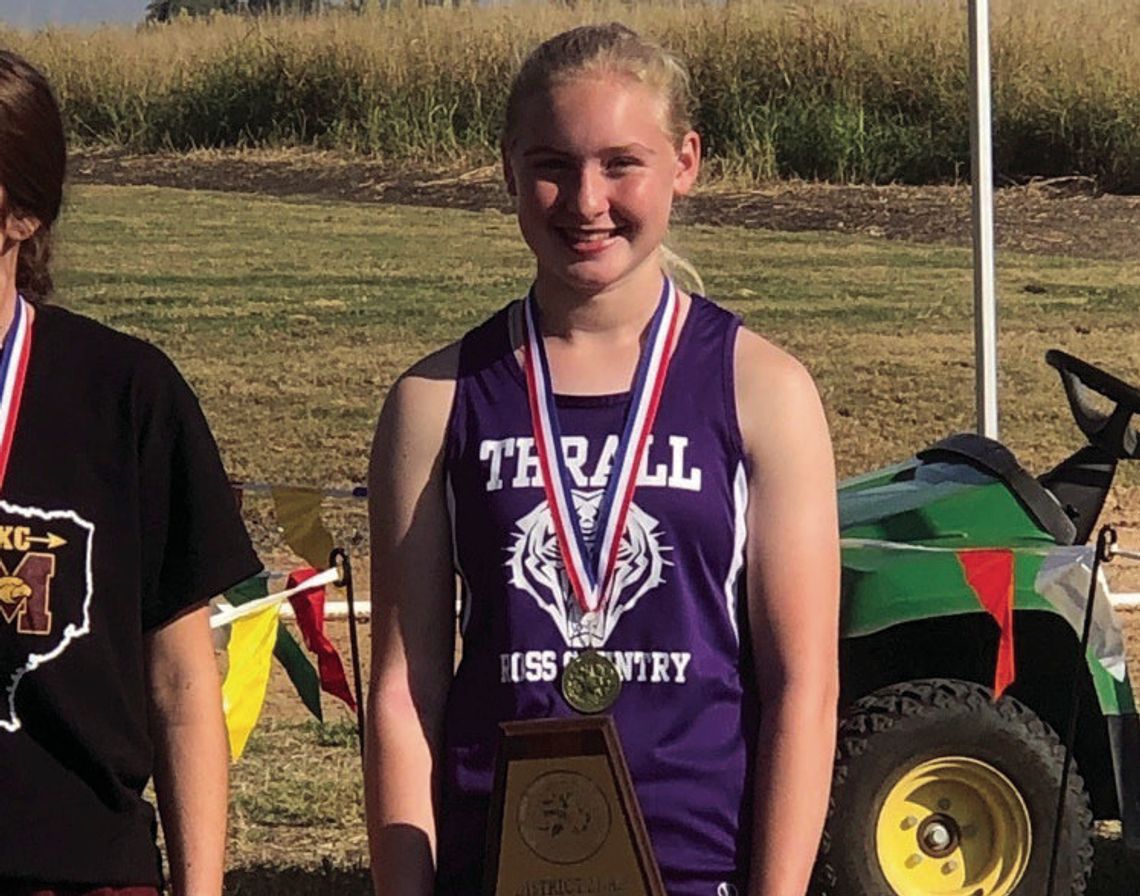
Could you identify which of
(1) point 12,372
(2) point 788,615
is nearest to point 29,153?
(1) point 12,372

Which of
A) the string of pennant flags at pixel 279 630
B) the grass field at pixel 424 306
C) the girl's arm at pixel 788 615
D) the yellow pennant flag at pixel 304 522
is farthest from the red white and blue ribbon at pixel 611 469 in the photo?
the grass field at pixel 424 306

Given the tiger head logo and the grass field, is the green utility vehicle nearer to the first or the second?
the tiger head logo

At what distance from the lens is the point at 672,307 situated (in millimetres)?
2309

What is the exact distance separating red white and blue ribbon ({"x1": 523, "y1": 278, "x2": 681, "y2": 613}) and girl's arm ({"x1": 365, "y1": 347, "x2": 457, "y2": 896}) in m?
0.11

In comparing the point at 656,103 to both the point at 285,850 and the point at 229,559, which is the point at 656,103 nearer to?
the point at 229,559

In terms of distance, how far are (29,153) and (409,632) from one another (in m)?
0.66

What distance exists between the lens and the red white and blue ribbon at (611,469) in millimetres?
2180

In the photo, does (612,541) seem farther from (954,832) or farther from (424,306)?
(424,306)

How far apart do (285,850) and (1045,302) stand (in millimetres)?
6314

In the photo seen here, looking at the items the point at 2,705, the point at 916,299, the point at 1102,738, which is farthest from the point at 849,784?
the point at 916,299

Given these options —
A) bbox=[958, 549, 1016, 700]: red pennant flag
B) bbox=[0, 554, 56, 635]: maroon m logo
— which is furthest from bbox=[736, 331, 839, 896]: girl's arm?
bbox=[958, 549, 1016, 700]: red pennant flag

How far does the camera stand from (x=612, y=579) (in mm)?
2182

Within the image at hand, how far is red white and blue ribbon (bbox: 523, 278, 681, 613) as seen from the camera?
2180 mm

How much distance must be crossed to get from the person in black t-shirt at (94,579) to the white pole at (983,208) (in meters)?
4.12
